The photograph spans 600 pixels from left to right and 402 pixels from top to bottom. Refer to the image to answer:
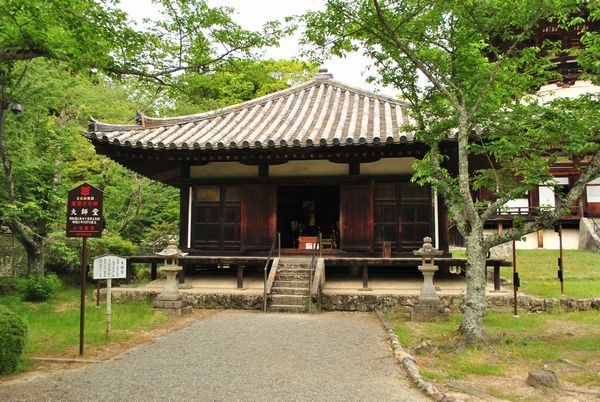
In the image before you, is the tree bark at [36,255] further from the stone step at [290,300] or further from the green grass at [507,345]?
the green grass at [507,345]

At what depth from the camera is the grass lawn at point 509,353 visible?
547 cm

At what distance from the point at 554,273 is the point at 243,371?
1433cm

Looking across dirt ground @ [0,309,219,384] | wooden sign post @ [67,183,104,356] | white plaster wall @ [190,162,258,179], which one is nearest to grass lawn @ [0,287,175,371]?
dirt ground @ [0,309,219,384]

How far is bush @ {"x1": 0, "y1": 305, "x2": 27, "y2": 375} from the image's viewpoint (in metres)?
5.67

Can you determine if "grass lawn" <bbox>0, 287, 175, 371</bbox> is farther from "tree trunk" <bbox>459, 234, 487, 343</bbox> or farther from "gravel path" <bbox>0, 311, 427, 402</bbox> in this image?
"tree trunk" <bbox>459, 234, 487, 343</bbox>

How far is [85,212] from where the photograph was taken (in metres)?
7.30

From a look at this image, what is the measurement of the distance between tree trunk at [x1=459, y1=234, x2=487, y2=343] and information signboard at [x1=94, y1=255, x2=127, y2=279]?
6.11 m

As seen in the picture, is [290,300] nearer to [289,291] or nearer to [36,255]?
[289,291]

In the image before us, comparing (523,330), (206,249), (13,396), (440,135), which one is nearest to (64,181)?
(206,249)

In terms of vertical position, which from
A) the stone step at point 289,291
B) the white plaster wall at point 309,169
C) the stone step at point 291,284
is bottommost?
the stone step at point 289,291

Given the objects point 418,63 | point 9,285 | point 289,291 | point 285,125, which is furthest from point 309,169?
point 9,285

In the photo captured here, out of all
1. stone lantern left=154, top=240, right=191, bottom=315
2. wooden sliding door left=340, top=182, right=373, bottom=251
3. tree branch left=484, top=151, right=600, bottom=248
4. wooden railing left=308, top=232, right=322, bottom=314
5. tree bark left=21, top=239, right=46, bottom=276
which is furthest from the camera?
tree bark left=21, top=239, right=46, bottom=276

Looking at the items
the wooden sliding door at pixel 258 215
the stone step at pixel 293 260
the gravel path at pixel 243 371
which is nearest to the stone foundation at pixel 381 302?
the stone step at pixel 293 260

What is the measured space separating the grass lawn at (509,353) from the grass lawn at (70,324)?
→ 5.29 m
